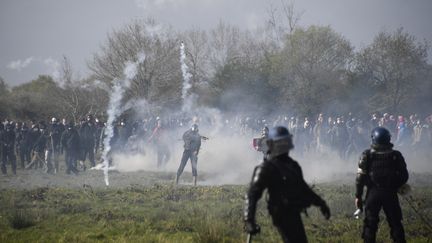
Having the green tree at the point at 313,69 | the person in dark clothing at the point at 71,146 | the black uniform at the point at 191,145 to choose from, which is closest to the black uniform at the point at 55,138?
the person in dark clothing at the point at 71,146

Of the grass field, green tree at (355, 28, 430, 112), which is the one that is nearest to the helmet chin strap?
the grass field

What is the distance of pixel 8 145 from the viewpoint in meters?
18.3

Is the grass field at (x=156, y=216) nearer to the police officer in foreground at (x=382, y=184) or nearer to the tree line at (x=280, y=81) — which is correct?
the police officer in foreground at (x=382, y=184)

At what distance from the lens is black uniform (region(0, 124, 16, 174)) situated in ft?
59.1

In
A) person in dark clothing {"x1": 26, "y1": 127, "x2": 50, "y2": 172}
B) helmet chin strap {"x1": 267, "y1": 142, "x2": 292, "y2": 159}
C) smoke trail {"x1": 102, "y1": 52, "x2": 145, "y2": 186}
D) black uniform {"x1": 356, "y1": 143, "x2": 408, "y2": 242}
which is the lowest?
black uniform {"x1": 356, "y1": 143, "x2": 408, "y2": 242}

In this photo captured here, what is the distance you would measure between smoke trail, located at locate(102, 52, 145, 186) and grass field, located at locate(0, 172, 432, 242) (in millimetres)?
3861

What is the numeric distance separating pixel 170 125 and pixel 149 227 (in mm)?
15962

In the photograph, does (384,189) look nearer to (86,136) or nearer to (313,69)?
(86,136)

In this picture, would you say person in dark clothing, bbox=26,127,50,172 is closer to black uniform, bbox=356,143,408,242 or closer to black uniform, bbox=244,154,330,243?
black uniform, bbox=356,143,408,242

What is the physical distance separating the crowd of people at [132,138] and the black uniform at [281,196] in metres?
14.2

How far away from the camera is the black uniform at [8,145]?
59.1ft

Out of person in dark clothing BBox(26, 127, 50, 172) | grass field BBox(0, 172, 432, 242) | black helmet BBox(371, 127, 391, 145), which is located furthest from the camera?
person in dark clothing BBox(26, 127, 50, 172)

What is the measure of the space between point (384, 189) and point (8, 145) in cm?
1602

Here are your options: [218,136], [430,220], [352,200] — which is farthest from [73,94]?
[430,220]
